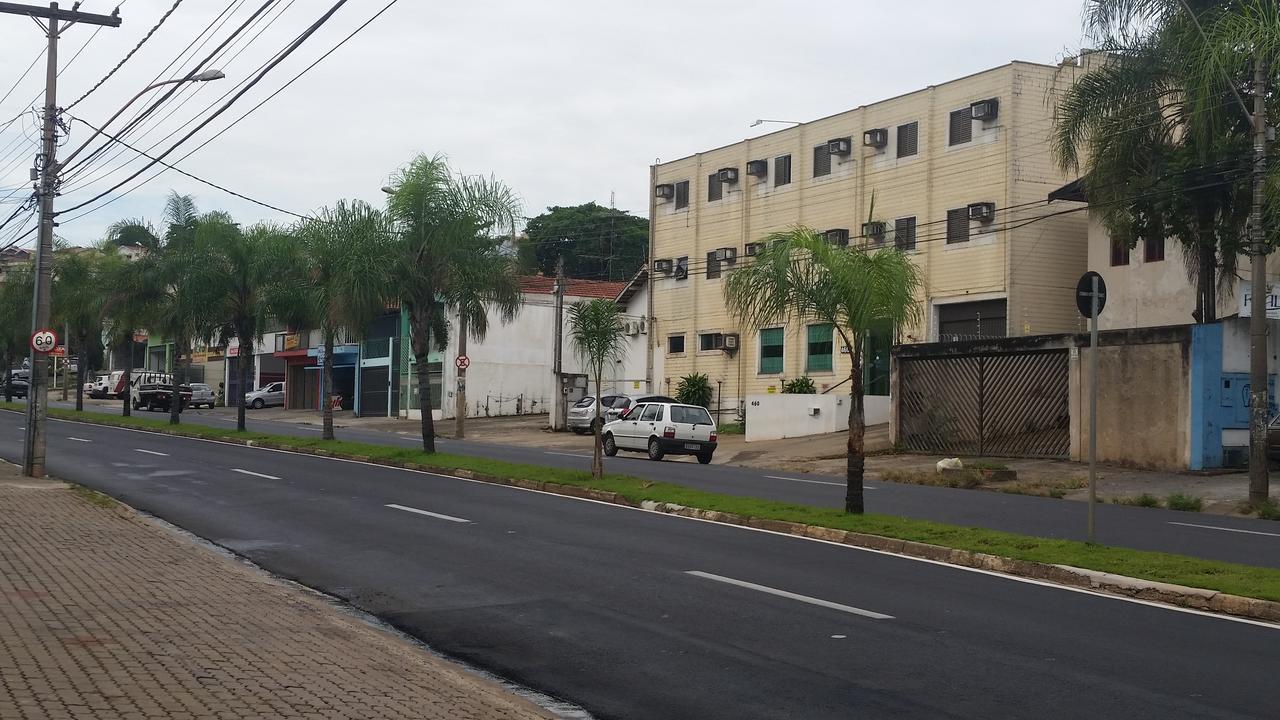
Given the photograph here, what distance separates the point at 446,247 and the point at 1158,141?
50.1ft

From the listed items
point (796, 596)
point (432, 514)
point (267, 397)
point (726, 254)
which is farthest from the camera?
point (267, 397)

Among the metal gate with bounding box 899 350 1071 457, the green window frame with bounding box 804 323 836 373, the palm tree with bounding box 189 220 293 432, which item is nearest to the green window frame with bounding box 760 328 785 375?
the green window frame with bounding box 804 323 836 373

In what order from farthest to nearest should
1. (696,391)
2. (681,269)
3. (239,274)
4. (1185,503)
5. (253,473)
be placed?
(681,269), (696,391), (239,274), (253,473), (1185,503)

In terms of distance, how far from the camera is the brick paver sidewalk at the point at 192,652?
639cm

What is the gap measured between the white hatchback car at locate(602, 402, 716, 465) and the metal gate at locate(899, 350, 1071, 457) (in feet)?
19.6

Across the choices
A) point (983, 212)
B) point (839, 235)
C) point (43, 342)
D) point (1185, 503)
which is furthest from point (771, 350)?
point (43, 342)

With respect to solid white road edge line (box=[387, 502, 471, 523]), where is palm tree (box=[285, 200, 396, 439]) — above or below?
above

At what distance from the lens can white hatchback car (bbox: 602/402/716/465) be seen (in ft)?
104

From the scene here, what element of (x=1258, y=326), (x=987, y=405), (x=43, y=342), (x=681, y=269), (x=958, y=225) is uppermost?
(x=958, y=225)

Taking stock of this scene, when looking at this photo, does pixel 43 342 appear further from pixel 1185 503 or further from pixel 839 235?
pixel 839 235

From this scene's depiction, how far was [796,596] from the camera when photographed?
34.5 feet

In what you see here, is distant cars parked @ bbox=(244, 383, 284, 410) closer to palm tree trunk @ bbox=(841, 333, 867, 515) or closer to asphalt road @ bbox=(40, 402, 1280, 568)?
asphalt road @ bbox=(40, 402, 1280, 568)

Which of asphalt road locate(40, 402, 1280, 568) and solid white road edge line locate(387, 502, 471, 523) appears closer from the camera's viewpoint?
asphalt road locate(40, 402, 1280, 568)

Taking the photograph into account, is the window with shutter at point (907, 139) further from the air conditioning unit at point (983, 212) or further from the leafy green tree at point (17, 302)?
the leafy green tree at point (17, 302)
